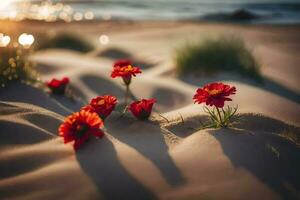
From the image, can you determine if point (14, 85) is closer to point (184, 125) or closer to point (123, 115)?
point (123, 115)

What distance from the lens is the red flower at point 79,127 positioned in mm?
2760

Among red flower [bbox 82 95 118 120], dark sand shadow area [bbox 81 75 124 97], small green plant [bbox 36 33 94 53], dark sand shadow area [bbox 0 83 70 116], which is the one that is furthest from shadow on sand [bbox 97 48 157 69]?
red flower [bbox 82 95 118 120]

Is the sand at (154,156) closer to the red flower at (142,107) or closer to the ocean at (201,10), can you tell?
the red flower at (142,107)

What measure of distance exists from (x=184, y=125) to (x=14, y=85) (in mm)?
2016

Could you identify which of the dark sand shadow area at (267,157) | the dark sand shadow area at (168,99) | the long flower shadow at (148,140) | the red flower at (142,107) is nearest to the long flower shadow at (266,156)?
the dark sand shadow area at (267,157)

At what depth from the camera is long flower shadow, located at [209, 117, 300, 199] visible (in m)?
2.48

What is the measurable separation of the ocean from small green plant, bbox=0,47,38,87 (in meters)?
11.9

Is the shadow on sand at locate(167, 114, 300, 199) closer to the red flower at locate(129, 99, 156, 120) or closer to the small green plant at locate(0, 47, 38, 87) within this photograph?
the red flower at locate(129, 99, 156, 120)

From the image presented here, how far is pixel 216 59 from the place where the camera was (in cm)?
551

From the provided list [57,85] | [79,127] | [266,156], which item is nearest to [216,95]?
[266,156]

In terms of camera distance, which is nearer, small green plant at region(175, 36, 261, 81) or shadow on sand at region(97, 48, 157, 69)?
small green plant at region(175, 36, 261, 81)

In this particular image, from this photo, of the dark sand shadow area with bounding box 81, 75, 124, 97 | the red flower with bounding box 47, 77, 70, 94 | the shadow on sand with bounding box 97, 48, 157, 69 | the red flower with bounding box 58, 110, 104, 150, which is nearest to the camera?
the red flower with bounding box 58, 110, 104, 150

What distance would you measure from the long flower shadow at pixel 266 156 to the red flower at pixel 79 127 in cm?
82

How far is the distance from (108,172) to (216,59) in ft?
10.8
